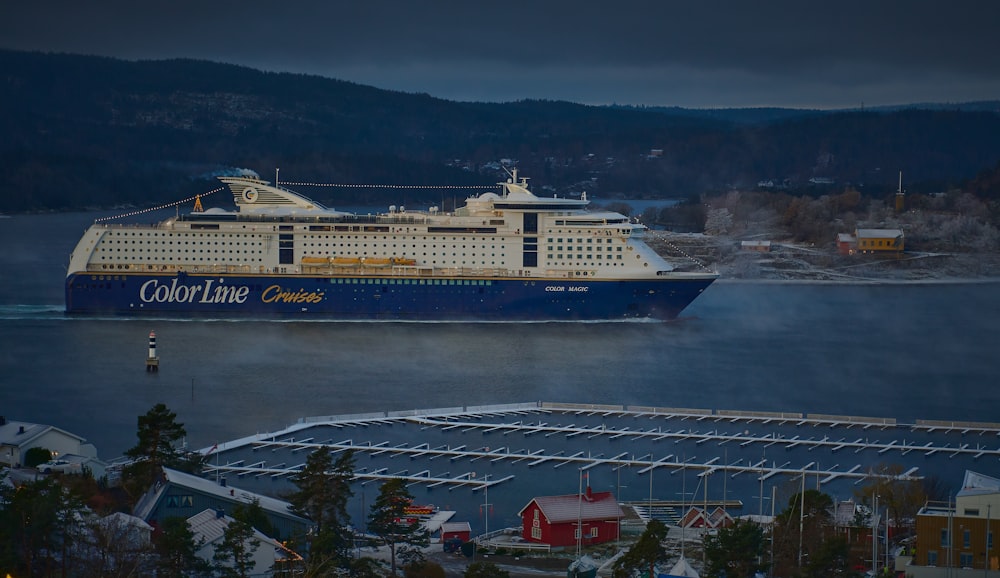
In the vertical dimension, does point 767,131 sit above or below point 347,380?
above

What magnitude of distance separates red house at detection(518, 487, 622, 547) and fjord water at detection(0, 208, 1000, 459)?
5.10 meters

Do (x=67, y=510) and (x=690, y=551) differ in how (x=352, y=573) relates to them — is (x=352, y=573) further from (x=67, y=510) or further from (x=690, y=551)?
(x=690, y=551)

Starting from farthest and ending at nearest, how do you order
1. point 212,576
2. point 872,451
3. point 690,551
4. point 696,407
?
point 696,407, point 872,451, point 690,551, point 212,576

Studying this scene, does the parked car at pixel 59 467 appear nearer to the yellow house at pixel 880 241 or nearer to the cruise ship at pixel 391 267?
the cruise ship at pixel 391 267

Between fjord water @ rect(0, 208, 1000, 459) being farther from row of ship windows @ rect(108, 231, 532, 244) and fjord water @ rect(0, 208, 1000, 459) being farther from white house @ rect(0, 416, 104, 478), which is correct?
white house @ rect(0, 416, 104, 478)

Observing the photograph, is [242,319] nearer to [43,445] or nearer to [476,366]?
[476,366]

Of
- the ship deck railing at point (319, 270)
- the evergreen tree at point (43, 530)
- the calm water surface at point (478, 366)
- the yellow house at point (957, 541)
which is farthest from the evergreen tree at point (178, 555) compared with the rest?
the ship deck railing at point (319, 270)

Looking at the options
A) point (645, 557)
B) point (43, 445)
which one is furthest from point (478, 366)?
point (645, 557)

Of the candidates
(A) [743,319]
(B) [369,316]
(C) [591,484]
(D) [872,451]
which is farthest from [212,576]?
(A) [743,319]

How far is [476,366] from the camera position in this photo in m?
22.3

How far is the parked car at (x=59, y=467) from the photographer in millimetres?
12906

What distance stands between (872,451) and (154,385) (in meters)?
9.52

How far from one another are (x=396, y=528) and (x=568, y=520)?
162 centimetres

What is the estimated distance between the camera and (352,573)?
1055 centimetres
